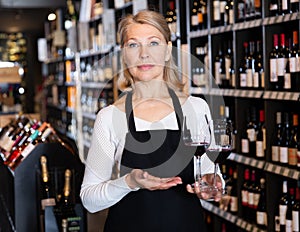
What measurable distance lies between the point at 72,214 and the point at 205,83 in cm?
266

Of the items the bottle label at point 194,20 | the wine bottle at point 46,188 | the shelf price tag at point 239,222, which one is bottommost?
the shelf price tag at point 239,222

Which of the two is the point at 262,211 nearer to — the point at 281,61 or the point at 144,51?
the point at 281,61

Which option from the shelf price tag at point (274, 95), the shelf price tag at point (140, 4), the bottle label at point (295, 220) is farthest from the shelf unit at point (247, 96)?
the shelf price tag at point (140, 4)

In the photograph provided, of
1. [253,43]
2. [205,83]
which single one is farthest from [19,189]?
[205,83]

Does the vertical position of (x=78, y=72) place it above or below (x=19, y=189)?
above

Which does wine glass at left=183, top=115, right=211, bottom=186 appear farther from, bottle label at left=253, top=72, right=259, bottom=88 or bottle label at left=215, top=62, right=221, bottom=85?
bottle label at left=215, top=62, right=221, bottom=85

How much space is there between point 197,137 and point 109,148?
325 mm

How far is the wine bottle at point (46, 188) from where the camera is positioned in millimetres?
3229

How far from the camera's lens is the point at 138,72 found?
2.42 m

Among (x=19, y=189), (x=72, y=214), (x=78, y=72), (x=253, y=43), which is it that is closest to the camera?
(x=72, y=214)

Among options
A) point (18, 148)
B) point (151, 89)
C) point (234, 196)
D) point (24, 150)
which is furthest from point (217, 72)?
point (151, 89)

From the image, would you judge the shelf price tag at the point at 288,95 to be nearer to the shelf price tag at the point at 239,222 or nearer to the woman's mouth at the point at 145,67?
the shelf price tag at the point at 239,222

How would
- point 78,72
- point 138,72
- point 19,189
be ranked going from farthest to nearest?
point 78,72, point 19,189, point 138,72

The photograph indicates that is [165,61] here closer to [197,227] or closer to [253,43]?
[197,227]
